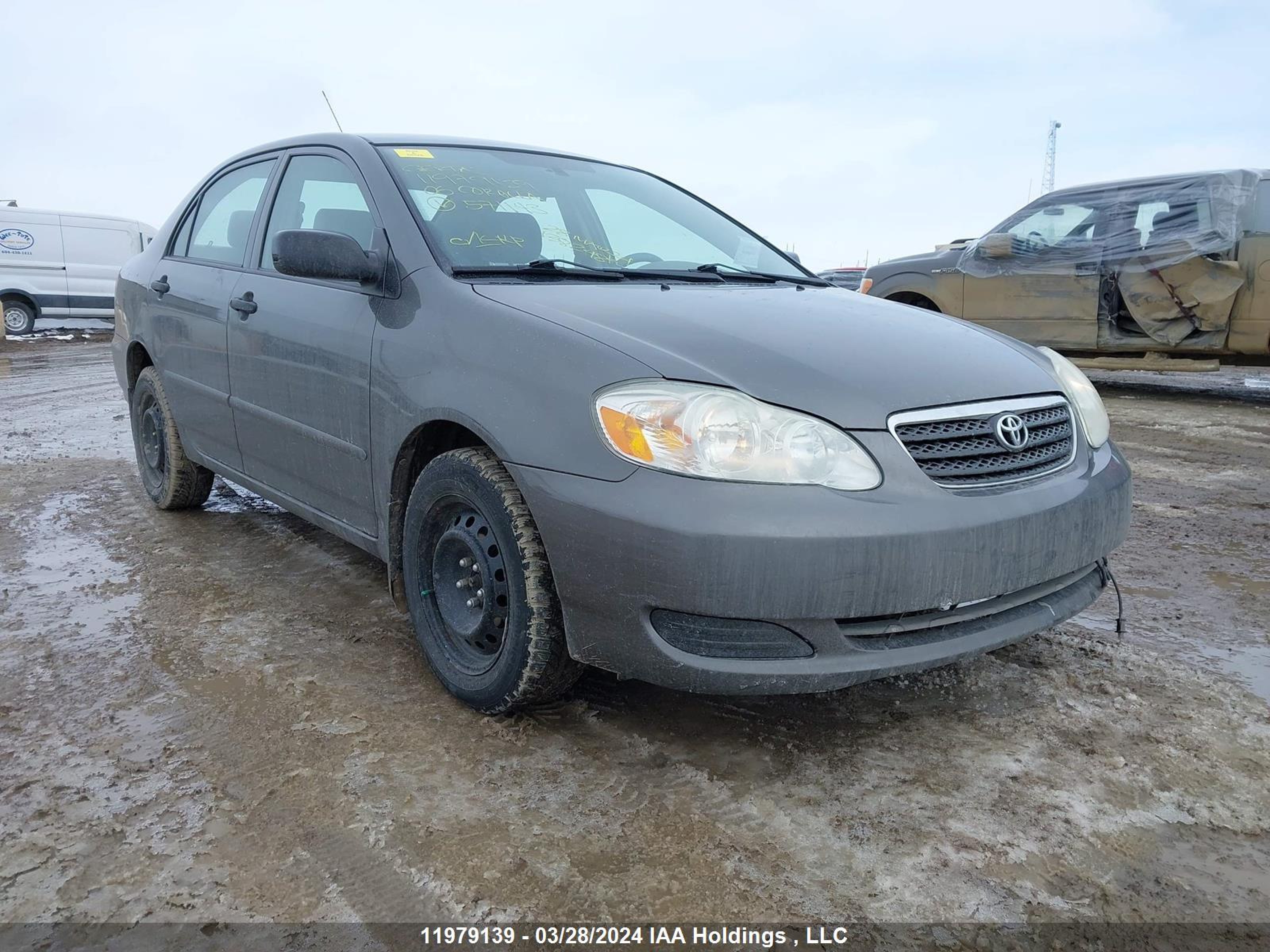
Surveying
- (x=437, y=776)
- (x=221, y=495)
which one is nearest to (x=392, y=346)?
(x=437, y=776)

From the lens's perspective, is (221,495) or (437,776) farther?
(221,495)

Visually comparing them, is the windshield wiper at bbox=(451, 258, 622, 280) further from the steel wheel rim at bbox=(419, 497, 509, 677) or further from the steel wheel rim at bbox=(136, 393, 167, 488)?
the steel wheel rim at bbox=(136, 393, 167, 488)

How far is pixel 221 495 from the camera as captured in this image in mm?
4887

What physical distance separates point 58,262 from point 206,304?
44.8ft

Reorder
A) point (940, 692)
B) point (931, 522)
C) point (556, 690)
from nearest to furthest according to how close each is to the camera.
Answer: point (931, 522) < point (556, 690) < point (940, 692)

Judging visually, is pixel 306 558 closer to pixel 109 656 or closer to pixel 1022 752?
pixel 109 656

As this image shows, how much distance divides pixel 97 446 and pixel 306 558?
3.13 m

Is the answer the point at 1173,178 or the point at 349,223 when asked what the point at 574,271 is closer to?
the point at 349,223

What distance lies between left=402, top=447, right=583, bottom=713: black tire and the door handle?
1.18 meters

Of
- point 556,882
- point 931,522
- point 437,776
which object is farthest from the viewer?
point 437,776

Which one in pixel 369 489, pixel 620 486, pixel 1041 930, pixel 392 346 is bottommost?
pixel 1041 930

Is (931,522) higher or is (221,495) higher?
(931,522)

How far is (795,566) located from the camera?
199 cm

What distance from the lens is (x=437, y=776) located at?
2.21 m
